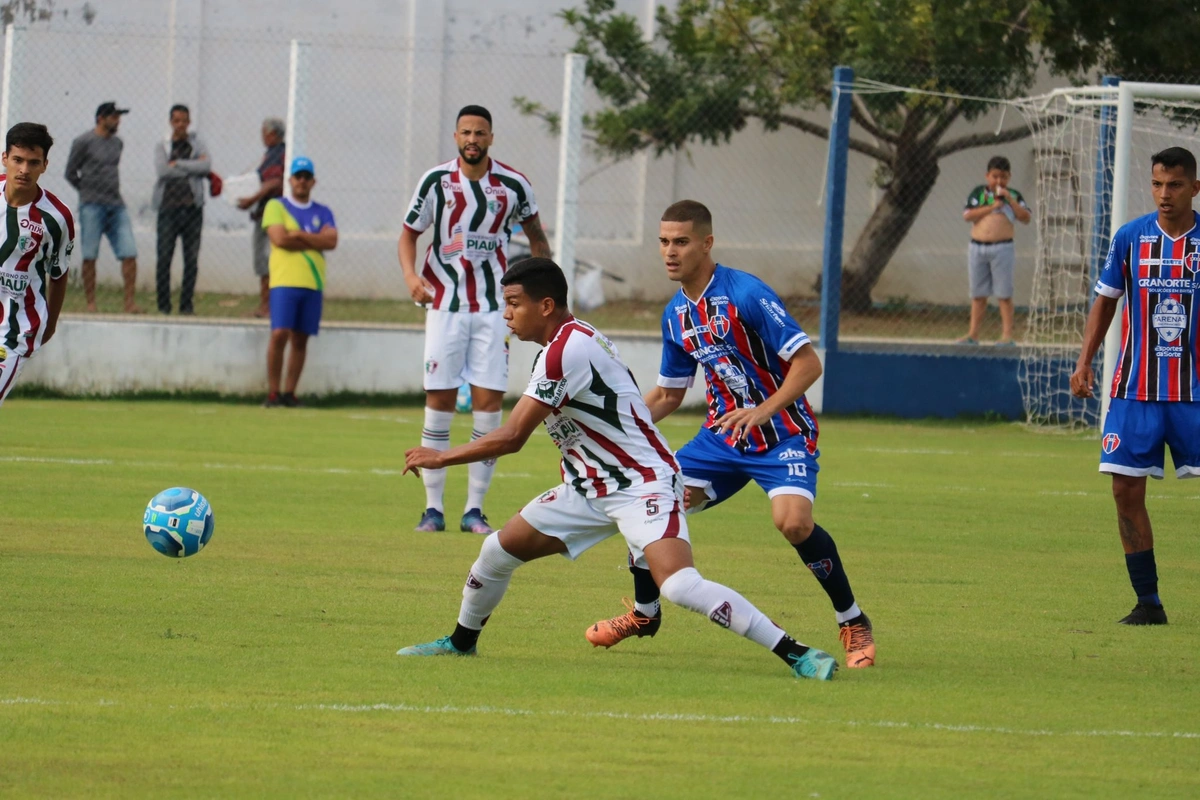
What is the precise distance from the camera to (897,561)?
29.4 feet

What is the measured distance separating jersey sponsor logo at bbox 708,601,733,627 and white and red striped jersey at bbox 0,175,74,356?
4.40 meters

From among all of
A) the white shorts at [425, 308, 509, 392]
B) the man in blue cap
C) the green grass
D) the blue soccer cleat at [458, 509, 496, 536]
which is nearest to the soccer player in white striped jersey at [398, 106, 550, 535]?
the white shorts at [425, 308, 509, 392]

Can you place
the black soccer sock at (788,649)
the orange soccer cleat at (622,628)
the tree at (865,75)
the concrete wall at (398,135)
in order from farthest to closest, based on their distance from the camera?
1. the concrete wall at (398,135)
2. the tree at (865,75)
3. the orange soccer cleat at (622,628)
4. the black soccer sock at (788,649)

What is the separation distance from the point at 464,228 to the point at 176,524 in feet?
11.0

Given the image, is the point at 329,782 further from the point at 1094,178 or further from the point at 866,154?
the point at 866,154

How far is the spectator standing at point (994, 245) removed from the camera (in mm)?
17172

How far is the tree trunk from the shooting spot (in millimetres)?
18031

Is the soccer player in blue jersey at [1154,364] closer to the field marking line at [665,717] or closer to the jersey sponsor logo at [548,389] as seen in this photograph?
the field marking line at [665,717]

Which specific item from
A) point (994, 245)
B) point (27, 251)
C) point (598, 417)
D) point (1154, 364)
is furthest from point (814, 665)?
point (994, 245)

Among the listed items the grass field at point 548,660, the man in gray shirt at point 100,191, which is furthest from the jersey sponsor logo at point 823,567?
the man in gray shirt at point 100,191

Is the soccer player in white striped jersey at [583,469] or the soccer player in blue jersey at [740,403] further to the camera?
the soccer player in blue jersey at [740,403]

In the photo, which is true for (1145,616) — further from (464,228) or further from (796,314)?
(796,314)

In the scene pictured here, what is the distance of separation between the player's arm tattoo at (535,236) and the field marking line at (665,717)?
5.06m

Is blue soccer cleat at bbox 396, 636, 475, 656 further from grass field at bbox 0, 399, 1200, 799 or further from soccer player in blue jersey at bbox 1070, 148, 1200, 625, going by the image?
soccer player in blue jersey at bbox 1070, 148, 1200, 625
